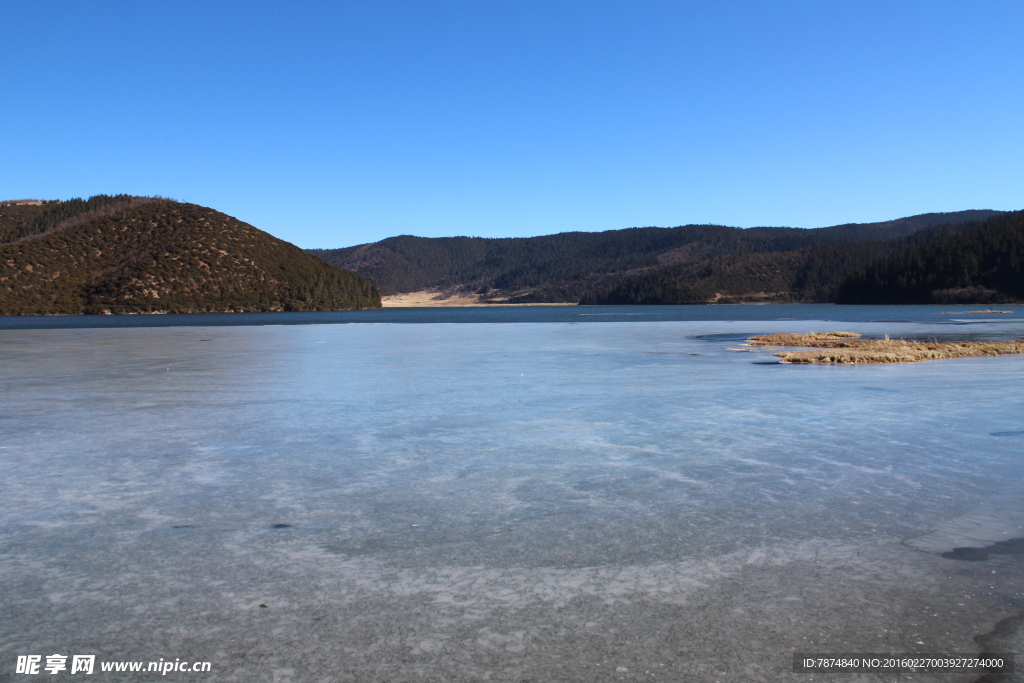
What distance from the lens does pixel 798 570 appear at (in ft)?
16.7

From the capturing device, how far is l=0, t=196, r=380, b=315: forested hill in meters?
144

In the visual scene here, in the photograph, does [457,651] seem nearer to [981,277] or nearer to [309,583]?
[309,583]

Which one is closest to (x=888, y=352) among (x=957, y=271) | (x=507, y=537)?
(x=507, y=537)

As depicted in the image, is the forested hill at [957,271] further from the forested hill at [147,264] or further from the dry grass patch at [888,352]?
the dry grass patch at [888,352]

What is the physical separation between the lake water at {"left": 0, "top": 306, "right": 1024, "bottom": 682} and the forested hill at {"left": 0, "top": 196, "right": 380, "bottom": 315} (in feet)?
489

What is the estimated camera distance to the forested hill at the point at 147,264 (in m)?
144

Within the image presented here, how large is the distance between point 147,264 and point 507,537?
16806cm

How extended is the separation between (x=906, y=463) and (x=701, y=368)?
45.0 feet

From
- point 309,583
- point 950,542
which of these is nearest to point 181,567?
point 309,583

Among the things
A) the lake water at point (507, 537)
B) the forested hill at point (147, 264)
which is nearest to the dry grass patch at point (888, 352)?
the lake water at point (507, 537)

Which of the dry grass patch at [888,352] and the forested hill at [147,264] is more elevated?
the forested hill at [147,264]

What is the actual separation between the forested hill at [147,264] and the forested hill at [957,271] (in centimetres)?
13014

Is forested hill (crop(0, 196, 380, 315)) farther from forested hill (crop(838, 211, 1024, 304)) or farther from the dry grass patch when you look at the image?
the dry grass patch

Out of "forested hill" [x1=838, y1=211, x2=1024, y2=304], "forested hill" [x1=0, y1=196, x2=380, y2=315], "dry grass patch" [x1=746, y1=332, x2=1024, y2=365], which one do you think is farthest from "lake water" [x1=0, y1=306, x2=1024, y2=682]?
"forested hill" [x1=838, y1=211, x2=1024, y2=304]
